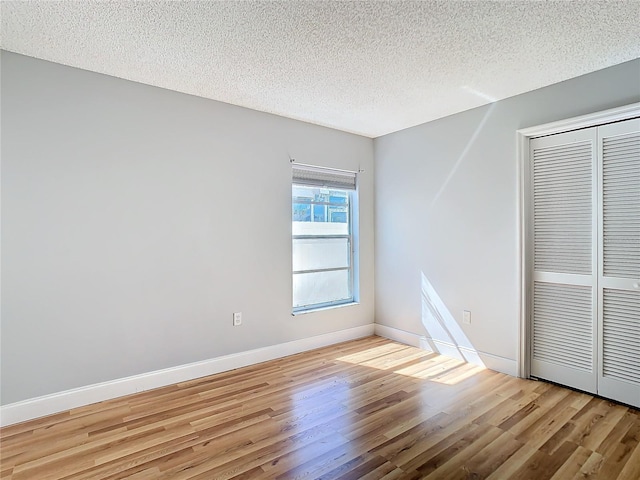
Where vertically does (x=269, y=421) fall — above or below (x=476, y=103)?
below

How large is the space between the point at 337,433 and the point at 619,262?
2413 millimetres

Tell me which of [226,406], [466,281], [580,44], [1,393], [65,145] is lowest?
[226,406]

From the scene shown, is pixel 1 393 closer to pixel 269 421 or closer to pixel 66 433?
pixel 66 433

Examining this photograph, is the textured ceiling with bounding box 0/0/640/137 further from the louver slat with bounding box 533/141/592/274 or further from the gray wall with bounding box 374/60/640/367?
the louver slat with bounding box 533/141/592/274

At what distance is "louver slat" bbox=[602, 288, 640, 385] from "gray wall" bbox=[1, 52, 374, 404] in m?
2.68

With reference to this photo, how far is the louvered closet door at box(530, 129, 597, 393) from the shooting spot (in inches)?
108

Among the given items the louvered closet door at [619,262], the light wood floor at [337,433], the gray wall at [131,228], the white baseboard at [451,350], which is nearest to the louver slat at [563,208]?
the louvered closet door at [619,262]

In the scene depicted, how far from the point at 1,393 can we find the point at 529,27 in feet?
13.5

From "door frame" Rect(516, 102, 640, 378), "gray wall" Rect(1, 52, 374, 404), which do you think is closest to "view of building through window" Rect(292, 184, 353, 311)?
"gray wall" Rect(1, 52, 374, 404)

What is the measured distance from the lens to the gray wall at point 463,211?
2.94 metres

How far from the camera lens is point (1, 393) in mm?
2326

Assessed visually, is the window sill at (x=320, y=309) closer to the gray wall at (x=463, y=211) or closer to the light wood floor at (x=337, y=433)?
the gray wall at (x=463, y=211)

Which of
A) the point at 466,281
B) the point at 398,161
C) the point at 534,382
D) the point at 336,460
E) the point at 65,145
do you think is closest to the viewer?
the point at 336,460

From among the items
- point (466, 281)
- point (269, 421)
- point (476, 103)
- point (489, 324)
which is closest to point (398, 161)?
point (476, 103)
